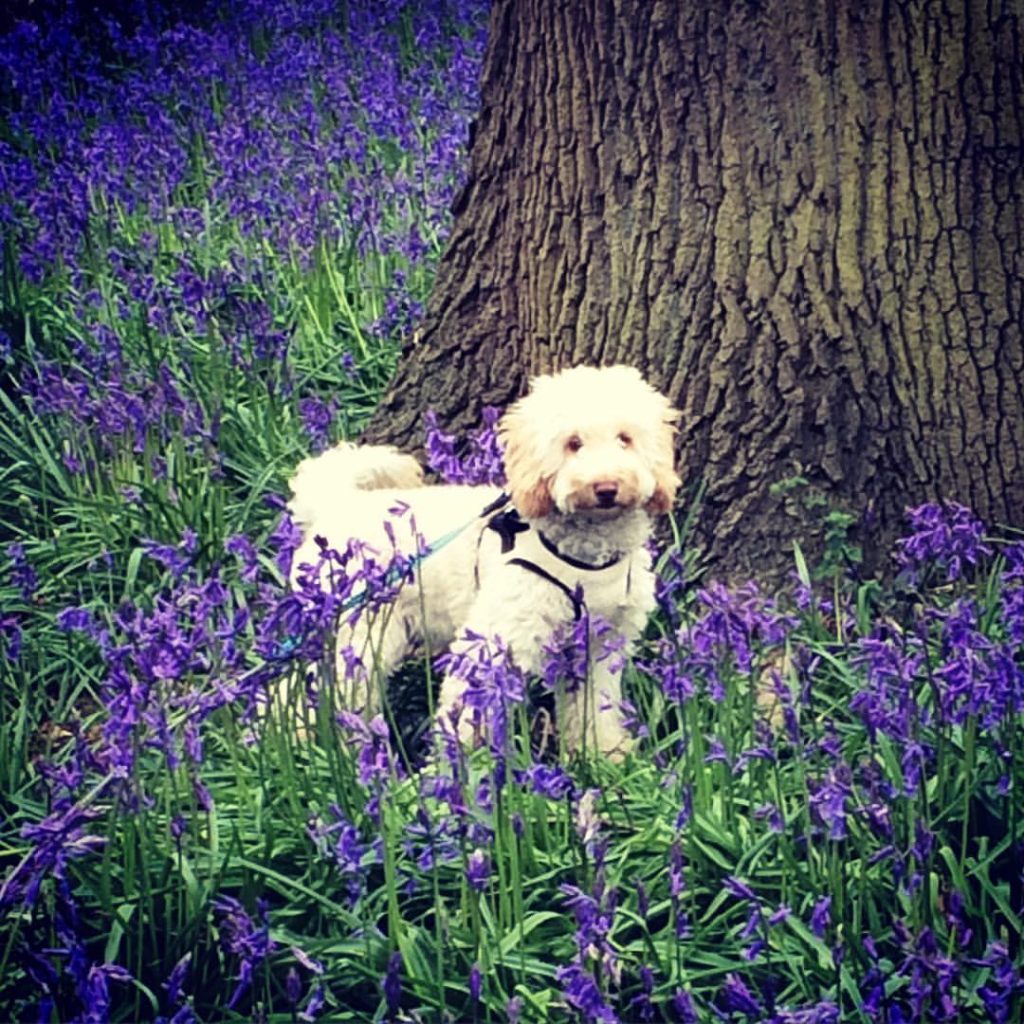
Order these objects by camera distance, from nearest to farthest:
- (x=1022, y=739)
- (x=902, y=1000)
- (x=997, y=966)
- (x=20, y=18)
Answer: (x=997, y=966) → (x=902, y=1000) → (x=1022, y=739) → (x=20, y=18)

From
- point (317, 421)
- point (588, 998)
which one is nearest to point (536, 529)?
point (317, 421)

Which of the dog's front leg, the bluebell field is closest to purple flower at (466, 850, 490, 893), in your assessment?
the bluebell field

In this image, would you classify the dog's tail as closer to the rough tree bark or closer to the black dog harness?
the black dog harness

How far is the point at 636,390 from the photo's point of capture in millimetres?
3785

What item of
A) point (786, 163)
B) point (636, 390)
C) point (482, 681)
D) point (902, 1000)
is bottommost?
point (902, 1000)

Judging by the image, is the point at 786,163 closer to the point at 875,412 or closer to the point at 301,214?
the point at 875,412

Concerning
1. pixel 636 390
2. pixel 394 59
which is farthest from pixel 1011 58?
pixel 394 59

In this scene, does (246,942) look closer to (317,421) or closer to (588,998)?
(588,998)

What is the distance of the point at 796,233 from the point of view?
14.0 ft

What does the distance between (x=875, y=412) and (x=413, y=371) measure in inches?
58.6

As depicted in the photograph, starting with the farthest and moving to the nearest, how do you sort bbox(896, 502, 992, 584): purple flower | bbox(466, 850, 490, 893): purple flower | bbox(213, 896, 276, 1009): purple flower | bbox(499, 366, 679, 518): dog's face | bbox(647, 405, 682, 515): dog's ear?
1. bbox(647, 405, 682, 515): dog's ear
2. bbox(499, 366, 679, 518): dog's face
3. bbox(896, 502, 992, 584): purple flower
4. bbox(466, 850, 490, 893): purple flower
5. bbox(213, 896, 276, 1009): purple flower

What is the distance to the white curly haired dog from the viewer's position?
3662 millimetres

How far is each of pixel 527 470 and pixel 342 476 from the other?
68 centimetres

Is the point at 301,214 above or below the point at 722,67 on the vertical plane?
below
